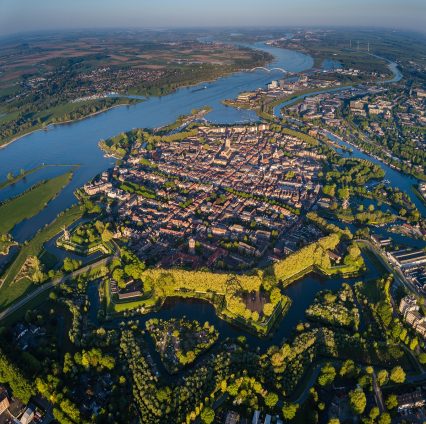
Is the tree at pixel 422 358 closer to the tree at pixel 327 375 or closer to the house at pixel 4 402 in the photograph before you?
the tree at pixel 327 375

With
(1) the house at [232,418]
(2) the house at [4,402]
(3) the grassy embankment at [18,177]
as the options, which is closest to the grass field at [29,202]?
(3) the grassy embankment at [18,177]

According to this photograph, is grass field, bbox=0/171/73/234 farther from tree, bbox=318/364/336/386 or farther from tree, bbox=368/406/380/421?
tree, bbox=368/406/380/421

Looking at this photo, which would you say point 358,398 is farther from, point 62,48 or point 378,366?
point 62,48

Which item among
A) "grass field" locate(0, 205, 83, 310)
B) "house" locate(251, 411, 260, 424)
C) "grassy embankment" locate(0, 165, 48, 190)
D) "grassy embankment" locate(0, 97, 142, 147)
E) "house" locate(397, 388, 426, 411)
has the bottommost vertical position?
"house" locate(397, 388, 426, 411)

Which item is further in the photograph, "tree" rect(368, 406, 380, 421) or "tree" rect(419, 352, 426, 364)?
"tree" rect(419, 352, 426, 364)

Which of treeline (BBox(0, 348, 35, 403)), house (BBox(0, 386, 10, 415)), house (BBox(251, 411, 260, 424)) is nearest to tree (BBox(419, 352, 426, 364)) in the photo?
house (BBox(251, 411, 260, 424))

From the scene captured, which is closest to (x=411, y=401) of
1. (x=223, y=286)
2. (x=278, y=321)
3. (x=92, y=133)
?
(x=278, y=321)

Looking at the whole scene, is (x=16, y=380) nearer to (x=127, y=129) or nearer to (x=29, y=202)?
(x=29, y=202)
